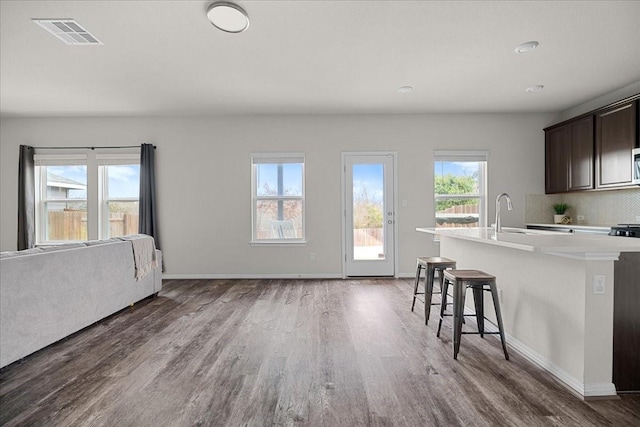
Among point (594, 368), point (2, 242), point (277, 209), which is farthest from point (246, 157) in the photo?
point (594, 368)

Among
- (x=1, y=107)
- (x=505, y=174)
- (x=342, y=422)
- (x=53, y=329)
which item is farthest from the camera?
(x=505, y=174)

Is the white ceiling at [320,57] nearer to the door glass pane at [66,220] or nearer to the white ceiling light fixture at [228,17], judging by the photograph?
the white ceiling light fixture at [228,17]

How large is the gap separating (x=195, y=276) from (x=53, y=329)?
2693 mm

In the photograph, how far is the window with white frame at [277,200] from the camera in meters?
5.35

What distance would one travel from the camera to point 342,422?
171 cm

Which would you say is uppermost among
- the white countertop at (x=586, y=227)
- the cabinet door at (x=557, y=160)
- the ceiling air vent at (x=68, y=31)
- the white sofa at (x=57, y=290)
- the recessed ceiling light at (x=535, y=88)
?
the ceiling air vent at (x=68, y=31)

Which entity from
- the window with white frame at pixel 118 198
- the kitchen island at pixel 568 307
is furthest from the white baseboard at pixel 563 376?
the window with white frame at pixel 118 198

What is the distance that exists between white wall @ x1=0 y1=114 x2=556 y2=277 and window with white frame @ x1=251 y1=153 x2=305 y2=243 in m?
0.14

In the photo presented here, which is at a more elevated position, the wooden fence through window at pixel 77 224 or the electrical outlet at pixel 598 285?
the wooden fence through window at pixel 77 224

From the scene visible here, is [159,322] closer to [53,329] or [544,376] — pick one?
[53,329]

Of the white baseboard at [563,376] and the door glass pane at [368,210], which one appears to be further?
the door glass pane at [368,210]

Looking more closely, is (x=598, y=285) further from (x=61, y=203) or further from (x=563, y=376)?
(x=61, y=203)

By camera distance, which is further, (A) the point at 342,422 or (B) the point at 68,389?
(B) the point at 68,389

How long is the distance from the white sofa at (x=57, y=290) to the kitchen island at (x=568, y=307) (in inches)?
133
